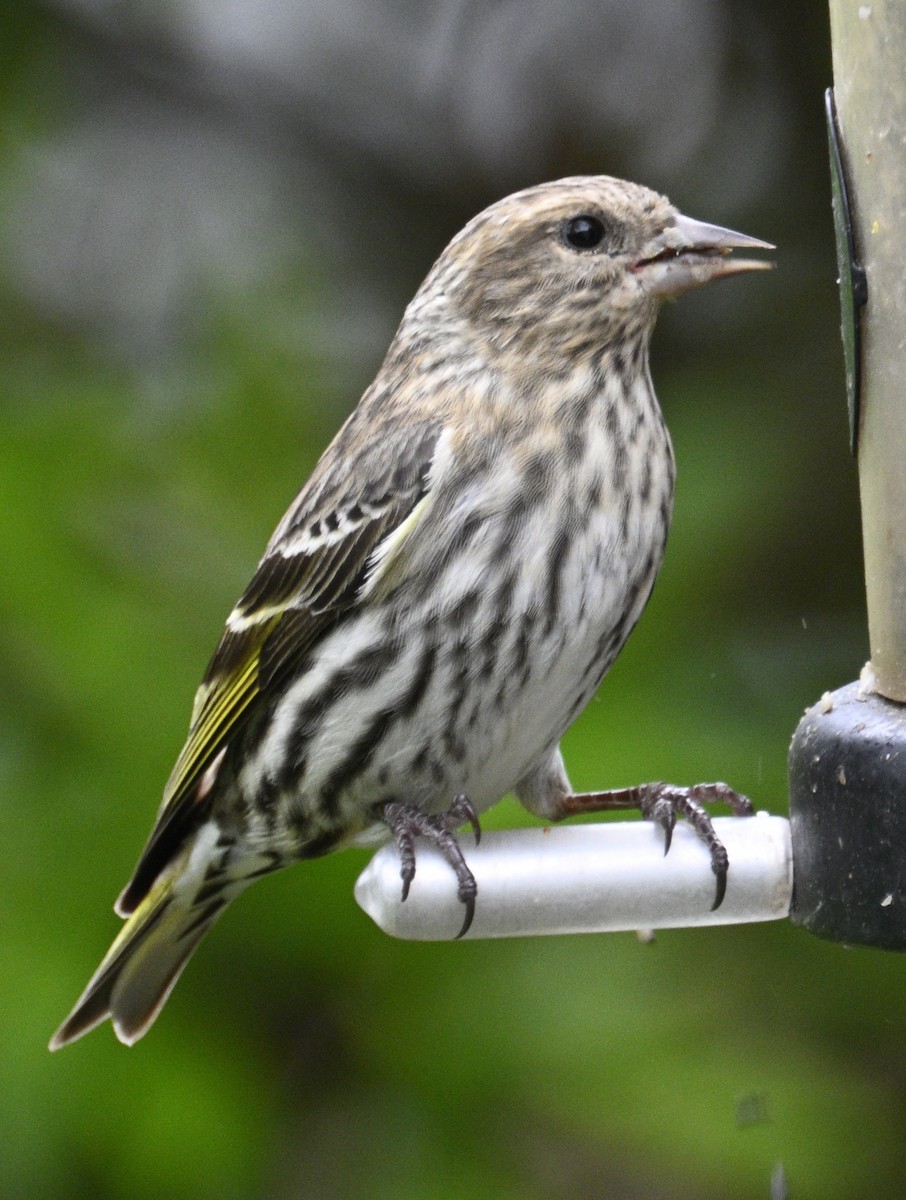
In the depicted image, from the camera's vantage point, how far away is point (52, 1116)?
2994 millimetres

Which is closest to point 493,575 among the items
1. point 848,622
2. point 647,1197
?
point 848,622

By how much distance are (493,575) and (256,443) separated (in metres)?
0.94

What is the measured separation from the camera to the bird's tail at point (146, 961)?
297 centimetres

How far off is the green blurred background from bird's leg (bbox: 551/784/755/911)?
8cm

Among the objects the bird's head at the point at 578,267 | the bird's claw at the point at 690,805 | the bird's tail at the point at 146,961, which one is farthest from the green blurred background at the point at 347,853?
the bird's head at the point at 578,267

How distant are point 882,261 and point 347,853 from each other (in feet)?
4.25

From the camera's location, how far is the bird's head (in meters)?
2.89

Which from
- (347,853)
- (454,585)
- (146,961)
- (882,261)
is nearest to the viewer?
(882,261)

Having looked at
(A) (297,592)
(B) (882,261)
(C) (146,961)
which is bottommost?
(C) (146,961)

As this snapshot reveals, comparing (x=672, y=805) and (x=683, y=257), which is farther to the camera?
(x=683, y=257)

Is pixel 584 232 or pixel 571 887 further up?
pixel 584 232

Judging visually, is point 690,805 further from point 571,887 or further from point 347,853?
point 347,853

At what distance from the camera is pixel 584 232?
2.95 meters

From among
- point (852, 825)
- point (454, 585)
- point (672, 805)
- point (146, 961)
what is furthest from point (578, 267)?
point (146, 961)
